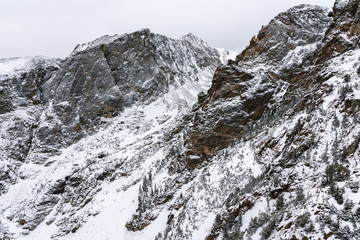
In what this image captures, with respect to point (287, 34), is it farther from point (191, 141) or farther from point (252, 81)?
point (191, 141)

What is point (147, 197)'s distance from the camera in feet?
106

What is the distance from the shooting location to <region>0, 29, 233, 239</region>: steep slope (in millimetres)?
44438

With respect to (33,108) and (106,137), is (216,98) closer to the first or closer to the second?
(106,137)

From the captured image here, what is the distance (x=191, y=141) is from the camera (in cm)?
3534

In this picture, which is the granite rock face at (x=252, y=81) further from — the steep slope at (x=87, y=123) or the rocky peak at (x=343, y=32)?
the steep slope at (x=87, y=123)

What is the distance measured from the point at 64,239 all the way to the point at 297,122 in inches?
1323

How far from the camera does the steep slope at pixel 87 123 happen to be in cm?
4444

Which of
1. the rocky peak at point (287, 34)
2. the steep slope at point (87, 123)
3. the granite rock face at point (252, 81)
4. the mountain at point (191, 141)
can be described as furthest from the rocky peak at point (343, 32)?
the steep slope at point (87, 123)

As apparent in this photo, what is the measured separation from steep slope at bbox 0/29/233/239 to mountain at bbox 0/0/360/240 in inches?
12.1

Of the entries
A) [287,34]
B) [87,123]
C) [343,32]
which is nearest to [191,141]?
[343,32]

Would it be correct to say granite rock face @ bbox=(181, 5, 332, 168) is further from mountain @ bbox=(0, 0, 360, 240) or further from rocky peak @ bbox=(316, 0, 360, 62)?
rocky peak @ bbox=(316, 0, 360, 62)

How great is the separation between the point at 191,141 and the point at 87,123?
41456mm

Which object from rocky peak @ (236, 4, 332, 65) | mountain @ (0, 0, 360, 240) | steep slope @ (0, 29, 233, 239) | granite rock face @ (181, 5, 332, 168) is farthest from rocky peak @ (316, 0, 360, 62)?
steep slope @ (0, 29, 233, 239)

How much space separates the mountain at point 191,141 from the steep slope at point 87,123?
12.1 inches
